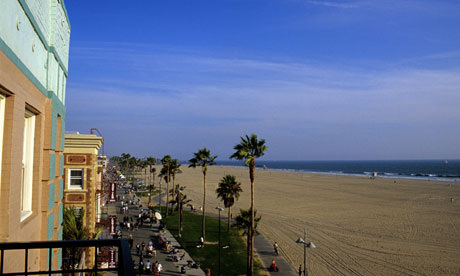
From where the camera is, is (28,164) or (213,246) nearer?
(28,164)

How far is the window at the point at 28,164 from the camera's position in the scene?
896 centimetres

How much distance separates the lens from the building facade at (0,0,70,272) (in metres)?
6.46

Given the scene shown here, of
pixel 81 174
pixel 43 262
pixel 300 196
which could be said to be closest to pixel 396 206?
pixel 300 196

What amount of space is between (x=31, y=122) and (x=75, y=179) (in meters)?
16.0

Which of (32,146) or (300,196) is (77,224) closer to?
(32,146)

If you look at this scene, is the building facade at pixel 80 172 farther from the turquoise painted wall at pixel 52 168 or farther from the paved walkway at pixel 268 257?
the paved walkway at pixel 268 257

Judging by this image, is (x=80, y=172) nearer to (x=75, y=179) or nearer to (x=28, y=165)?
(x=75, y=179)

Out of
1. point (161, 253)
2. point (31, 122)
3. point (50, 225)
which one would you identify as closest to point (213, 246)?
point (161, 253)

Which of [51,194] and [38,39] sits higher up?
[38,39]

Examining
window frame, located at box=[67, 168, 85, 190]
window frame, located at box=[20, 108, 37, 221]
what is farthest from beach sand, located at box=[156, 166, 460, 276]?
window frame, located at box=[20, 108, 37, 221]

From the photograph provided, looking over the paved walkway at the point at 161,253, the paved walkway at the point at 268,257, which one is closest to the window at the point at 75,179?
the paved walkway at the point at 161,253

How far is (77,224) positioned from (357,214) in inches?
1737

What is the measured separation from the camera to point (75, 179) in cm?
2420

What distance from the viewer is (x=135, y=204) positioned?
63312 millimetres
